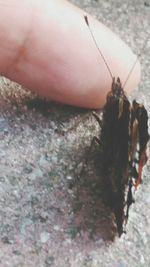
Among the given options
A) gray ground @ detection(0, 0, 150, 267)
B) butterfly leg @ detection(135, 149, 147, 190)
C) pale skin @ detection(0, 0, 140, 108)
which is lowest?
gray ground @ detection(0, 0, 150, 267)

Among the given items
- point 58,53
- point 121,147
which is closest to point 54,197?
point 121,147

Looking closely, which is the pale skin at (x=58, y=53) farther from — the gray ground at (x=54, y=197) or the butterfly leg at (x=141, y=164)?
the butterfly leg at (x=141, y=164)

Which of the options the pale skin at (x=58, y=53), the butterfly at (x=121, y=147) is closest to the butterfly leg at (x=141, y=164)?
the butterfly at (x=121, y=147)

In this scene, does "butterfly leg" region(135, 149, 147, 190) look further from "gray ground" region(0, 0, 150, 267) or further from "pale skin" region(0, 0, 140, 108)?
"pale skin" region(0, 0, 140, 108)

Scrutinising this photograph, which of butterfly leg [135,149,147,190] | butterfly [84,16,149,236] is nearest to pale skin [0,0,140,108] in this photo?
butterfly [84,16,149,236]

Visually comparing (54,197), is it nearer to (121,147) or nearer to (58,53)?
(121,147)

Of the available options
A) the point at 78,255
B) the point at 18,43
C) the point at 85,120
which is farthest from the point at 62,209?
the point at 18,43

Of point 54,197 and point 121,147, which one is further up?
point 121,147
